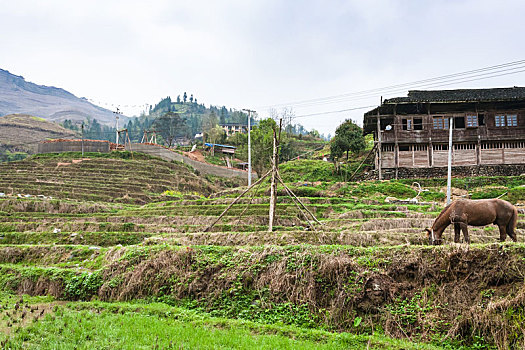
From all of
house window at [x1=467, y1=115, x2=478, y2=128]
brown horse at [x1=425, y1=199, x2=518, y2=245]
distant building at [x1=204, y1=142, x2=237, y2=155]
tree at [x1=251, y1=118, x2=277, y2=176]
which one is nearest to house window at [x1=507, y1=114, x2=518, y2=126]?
house window at [x1=467, y1=115, x2=478, y2=128]

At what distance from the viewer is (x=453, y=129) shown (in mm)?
36531

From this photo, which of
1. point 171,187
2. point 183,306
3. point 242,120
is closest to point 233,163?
point 171,187

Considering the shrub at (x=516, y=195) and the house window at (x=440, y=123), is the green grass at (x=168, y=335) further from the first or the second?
the house window at (x=440, y=123)

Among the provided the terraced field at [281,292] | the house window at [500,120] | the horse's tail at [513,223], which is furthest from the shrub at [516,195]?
the horse's tail at [513,223]

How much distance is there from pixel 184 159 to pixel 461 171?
43042 millimetres

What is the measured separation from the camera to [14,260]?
1750cm

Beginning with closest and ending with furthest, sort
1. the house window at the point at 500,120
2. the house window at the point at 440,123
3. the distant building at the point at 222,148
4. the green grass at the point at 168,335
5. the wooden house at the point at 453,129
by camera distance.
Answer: the green grass at the point at 168,335
the wooden house at the point at 453,129
the house window at the point at 500,120
the house window at the point at 440,123
the distant building at the point at 222,148

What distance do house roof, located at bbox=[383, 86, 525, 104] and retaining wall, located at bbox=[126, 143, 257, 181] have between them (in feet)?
103

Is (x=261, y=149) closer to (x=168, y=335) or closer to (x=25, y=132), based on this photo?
(x=168, y=335)

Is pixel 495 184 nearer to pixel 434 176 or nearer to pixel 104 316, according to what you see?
pixel 434 176

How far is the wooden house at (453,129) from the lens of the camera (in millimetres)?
35969

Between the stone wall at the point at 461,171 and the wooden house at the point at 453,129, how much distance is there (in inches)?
16.4

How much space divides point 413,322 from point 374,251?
2068mm

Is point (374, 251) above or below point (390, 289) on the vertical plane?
above
